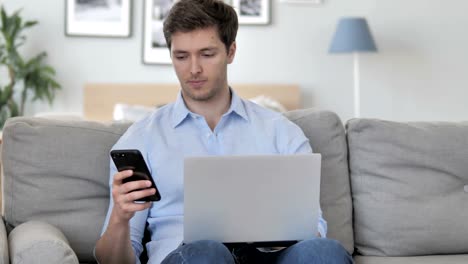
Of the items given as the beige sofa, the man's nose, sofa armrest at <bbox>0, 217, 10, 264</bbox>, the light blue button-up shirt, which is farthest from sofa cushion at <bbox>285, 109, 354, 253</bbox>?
sofa armrest at <bbox>0, 217, 10, 264</bbox>

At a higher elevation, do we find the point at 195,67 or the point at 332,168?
the point at 195,67

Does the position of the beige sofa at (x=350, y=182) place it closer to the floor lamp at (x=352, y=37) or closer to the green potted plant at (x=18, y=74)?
the floor lamp at (x=352, y=37)

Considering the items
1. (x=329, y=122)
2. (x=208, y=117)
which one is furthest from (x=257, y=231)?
(x=329, y=122)

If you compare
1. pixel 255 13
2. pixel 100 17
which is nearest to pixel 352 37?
pixel 255 13

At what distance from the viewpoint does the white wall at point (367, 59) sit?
18.2 feet

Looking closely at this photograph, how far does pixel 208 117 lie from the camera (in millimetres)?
2244

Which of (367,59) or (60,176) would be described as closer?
(60,176)

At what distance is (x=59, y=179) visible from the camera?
2.29m

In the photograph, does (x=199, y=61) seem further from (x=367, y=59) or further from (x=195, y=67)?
(x=367, y=59)

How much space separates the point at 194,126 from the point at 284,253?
1.65 ft

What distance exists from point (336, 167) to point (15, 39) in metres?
3.54

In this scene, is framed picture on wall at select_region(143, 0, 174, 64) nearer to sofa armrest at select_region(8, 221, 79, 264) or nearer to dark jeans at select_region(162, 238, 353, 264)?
sofa armrest at select_region(8, 221, 79, 264)

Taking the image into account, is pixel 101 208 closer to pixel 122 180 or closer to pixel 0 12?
pixel 122 180

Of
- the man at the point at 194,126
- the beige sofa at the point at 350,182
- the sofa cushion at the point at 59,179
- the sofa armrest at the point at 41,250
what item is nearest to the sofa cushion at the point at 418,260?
the beige sofa at the point at 350,182
